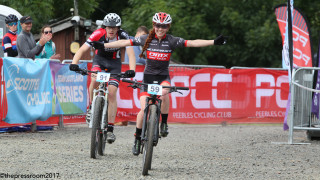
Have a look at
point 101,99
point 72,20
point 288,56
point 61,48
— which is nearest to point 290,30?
point 288,56

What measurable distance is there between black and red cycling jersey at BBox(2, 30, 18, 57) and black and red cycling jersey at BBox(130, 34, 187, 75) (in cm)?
517

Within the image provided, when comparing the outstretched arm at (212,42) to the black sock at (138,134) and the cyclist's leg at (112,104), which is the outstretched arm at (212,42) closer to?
the black sock at (138,134)

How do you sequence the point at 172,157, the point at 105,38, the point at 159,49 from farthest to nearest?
the point at 105,38 → the point at 172,157 → the point at 159,49

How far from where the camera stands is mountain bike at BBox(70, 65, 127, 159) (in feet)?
28.9

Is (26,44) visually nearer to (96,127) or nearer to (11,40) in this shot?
(11,40)

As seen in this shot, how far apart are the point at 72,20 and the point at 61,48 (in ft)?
12.5

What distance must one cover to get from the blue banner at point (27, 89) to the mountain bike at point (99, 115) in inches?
138

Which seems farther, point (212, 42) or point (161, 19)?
point (161, 19)

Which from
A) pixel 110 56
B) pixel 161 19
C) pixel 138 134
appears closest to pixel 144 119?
pixel 138 134

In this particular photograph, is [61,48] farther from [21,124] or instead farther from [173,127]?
[21,124]

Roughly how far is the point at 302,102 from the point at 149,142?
5409 mm

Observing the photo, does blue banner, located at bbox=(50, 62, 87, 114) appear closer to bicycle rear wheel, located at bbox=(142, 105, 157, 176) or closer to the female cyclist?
the female cyclist

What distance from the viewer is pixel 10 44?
1341cm

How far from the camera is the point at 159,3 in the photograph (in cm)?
2927
